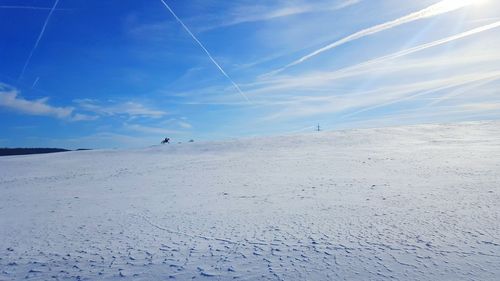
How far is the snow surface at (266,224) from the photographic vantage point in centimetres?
285

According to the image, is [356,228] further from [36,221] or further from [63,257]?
[36,221]

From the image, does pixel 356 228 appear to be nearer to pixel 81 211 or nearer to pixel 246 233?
pixel 246 233

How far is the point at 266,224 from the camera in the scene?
13.0 ft

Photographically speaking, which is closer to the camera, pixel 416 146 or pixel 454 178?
pixel 454 178

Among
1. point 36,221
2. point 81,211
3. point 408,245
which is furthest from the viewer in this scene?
point 81,211

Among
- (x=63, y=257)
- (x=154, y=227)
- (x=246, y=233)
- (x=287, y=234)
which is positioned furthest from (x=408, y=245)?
(x=63, y=257)

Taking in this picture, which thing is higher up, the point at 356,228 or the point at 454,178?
the point at 454,178

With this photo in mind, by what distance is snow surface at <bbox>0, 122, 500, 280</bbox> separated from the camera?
2.85 m

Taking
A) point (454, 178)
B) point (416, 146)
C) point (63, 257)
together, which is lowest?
point (63, 257)

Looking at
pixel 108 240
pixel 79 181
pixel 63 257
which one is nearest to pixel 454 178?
pixel 108 240

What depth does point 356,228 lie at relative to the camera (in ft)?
12.0

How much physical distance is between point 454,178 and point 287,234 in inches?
153

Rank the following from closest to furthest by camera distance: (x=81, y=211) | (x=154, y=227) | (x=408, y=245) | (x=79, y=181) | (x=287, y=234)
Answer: (x=408, y=245) → (x=287, y=234) → (x=154, y=227) → (x=81, y=211) → (x=79, y=181)

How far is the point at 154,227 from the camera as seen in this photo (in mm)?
4035
